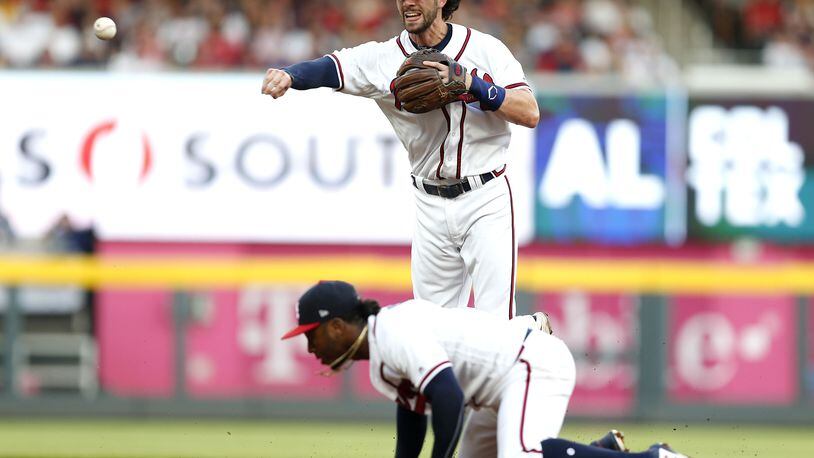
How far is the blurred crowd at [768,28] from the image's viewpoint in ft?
46.9

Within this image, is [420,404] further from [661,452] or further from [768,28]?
[768,28]

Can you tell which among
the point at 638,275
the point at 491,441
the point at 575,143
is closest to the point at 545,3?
the point at 575,143

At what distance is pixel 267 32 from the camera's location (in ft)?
43.7

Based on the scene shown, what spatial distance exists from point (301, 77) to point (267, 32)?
7.59 metres

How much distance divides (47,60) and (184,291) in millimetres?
2732

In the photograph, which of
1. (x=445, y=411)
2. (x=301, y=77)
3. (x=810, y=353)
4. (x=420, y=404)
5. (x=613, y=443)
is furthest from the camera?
(x=810, y=353)

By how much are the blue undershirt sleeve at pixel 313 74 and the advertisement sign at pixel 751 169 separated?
7.06 meters

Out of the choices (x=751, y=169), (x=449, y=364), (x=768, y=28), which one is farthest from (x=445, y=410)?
(x=768, y=28)

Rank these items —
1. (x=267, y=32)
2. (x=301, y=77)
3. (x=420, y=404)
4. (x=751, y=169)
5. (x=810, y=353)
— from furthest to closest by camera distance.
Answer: (x=267, y=32) → (x=751, y=169) → (x=810, y=353) → (x=301, y=77) → (x=420, y=404)

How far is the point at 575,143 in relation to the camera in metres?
12.5

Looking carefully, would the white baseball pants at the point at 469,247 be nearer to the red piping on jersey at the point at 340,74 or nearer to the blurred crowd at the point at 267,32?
the red piping on jersey at the point at 340,74

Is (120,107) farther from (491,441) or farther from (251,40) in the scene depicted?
(491,441)

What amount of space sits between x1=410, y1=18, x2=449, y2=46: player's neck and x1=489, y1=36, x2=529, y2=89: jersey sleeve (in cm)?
21

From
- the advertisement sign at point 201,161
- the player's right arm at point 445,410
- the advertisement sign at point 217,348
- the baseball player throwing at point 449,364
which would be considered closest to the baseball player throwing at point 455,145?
the baseball player throwing at point 449,364
